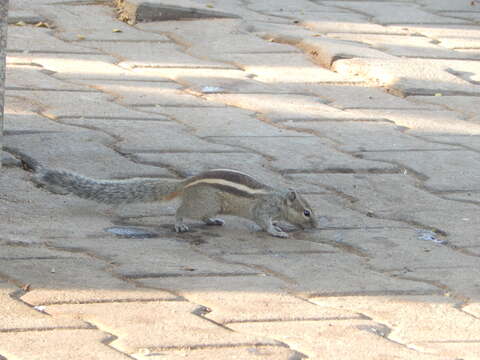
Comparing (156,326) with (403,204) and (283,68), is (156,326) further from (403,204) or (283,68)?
(283,68)

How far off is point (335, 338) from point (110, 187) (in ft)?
6.37

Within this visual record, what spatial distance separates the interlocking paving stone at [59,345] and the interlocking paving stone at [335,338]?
0.51 meters

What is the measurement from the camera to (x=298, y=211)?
216 inches

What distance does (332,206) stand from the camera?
19.1ft

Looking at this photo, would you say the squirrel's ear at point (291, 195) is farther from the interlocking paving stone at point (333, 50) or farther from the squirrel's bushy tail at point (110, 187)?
the interlocking paving stone at point (333, 50)

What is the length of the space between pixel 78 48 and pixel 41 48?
0.32 metres

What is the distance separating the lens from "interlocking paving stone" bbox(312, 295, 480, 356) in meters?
3.96

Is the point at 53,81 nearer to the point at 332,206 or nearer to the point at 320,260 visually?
the point at 332,206

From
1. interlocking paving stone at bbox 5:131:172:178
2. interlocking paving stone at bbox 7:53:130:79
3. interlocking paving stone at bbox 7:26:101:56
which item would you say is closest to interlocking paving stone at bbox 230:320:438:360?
interlocking paving stone at bbox 5:131:172:178

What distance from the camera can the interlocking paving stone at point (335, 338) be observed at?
375cm

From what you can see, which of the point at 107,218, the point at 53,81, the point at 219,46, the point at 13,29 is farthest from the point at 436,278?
the point at 13,29

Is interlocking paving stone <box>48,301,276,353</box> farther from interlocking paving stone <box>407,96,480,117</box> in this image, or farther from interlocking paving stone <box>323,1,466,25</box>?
interlocking paving stone <box>323,1,466,25</box>

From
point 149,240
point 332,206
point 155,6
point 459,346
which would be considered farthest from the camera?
point 155,6

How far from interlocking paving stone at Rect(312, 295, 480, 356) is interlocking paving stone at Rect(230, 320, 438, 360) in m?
0.08
